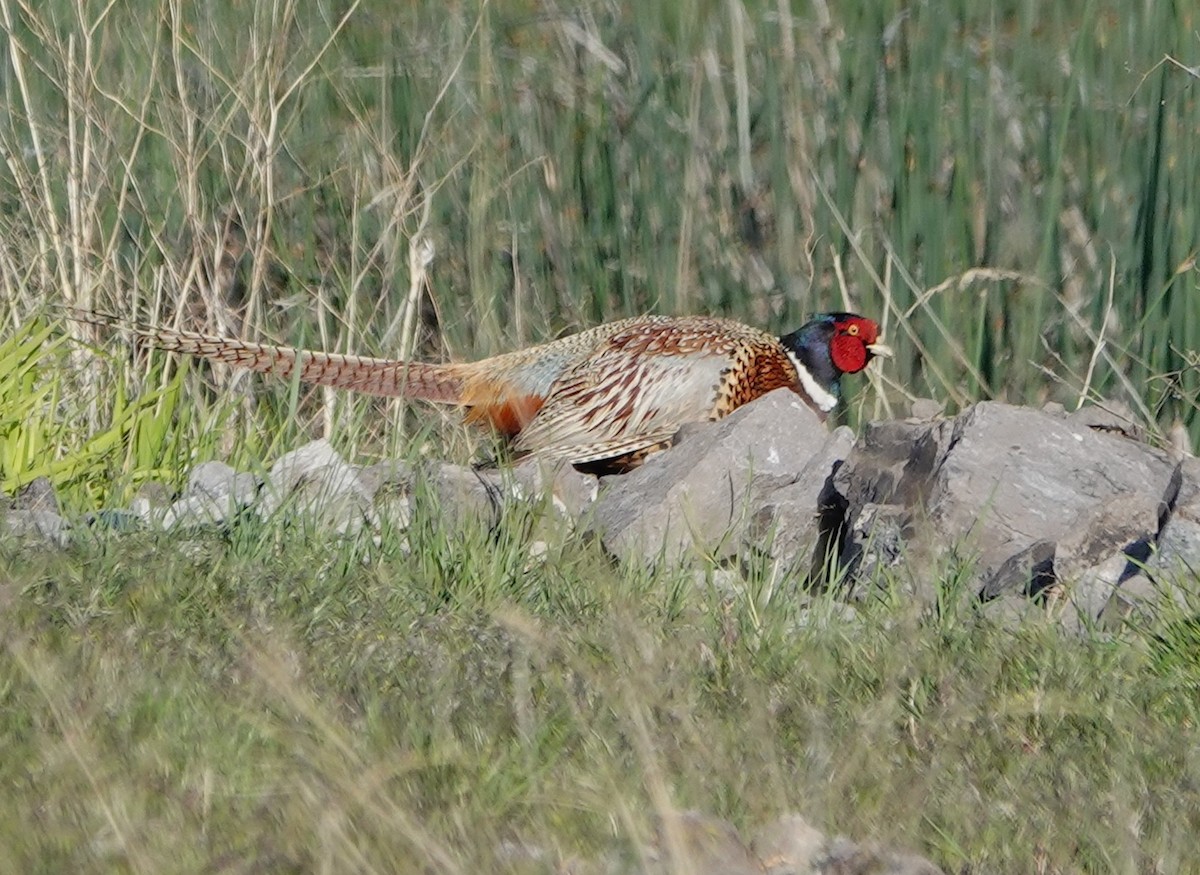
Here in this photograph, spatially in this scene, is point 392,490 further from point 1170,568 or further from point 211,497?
point 1170,568

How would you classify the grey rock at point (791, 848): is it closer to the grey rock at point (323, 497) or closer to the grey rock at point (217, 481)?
the grey rock at point (323, 497)

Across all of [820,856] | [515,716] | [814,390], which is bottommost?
[814,390]

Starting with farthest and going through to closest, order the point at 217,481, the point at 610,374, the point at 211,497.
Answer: the point at 610,374, the point at 217,481, the point at 211,497

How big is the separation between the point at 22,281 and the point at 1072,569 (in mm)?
3163

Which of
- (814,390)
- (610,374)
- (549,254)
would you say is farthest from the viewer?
→ (549,254)

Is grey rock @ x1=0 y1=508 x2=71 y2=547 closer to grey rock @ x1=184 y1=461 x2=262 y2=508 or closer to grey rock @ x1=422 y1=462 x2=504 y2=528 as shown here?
grey rock @ x1=184 y1=461 x2=262 y2=508

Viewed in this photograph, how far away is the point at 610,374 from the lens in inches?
213

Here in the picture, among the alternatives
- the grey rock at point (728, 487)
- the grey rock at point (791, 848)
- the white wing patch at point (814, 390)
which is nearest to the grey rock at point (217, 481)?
the grey rock at point (728, 487)

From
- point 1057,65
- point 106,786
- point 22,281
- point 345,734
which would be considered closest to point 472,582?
point 345,734

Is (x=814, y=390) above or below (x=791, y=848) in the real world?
below

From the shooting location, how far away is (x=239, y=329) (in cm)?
596

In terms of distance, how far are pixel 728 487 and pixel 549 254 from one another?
1.70m

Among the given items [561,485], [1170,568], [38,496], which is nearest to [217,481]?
[38,496]

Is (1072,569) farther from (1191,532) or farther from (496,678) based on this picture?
(496,678)
